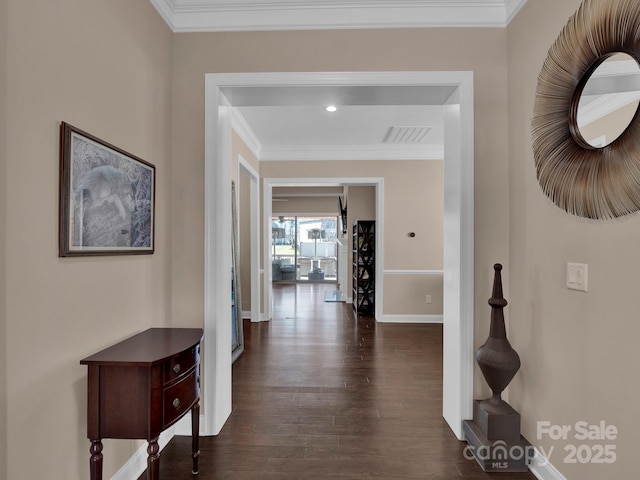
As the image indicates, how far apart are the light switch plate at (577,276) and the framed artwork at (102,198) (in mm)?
2231

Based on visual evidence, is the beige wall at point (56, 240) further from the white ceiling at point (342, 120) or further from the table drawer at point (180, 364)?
the white ceiling at point (342, 120)

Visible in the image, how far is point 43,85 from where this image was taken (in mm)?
1286

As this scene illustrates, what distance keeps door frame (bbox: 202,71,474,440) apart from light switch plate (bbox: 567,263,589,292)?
0.60 meters

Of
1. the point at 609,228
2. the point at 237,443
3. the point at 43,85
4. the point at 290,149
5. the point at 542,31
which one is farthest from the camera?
the point at 290,149

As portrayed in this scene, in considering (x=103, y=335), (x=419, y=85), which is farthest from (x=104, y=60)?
(x=419, y=85)

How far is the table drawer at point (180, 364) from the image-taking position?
1.51 metres

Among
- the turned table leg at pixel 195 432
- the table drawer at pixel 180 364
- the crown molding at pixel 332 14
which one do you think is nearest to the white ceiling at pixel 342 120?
the crown molding at pixel 332 14

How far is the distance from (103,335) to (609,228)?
2.31m

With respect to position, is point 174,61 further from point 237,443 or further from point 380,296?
point 380,296

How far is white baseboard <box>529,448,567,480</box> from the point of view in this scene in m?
1.76

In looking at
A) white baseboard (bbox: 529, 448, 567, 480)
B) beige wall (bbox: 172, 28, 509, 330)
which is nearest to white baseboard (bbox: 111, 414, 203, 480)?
beige wall (bbox: 172, 28, 509, 330)

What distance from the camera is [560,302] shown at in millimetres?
1730

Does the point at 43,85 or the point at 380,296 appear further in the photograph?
the point at 380,296

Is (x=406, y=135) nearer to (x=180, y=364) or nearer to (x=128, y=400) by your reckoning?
(x=180, y=364)
